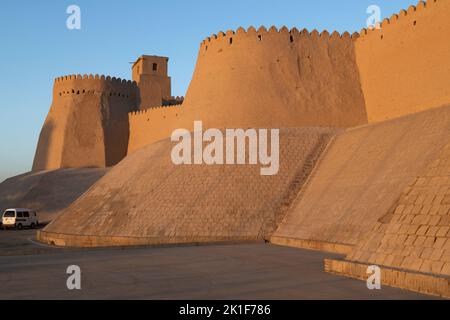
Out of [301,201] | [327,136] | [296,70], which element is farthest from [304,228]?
[296,70]

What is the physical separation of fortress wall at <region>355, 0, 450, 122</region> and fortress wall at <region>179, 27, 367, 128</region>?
0.88 m

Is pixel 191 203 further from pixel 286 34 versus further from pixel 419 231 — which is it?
pixel 419 231

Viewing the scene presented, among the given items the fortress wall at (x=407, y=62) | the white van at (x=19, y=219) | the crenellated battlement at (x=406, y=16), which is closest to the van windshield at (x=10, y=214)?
the white van at (x=19, y=219)

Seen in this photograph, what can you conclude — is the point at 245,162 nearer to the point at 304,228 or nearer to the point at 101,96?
the point at 304,228

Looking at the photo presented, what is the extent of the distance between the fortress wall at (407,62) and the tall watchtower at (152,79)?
22813 mm

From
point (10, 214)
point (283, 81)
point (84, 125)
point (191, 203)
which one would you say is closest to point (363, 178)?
point (191, 203)

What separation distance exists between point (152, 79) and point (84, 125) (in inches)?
286

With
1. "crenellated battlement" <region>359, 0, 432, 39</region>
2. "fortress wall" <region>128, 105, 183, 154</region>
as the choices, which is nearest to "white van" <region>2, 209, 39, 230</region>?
"fortress wall" <region>128, 105, 183, 154</region>

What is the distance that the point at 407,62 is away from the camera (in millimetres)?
19859

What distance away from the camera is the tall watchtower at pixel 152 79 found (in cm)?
4253

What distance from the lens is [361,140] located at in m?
18.4

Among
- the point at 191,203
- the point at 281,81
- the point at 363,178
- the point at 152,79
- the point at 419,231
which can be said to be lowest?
the point at 419,231

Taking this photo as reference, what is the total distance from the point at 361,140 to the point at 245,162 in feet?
13.8

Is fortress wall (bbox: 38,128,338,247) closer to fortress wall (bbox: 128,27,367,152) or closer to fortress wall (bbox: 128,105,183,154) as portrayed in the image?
fortress wall (bbox: 128,27,367,152)
